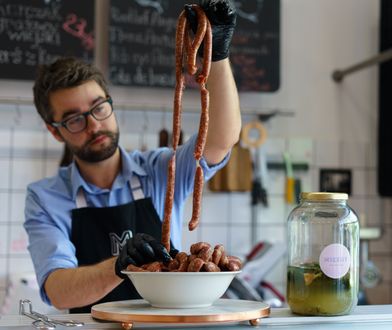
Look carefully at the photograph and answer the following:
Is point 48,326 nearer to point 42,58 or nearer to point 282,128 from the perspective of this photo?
point 42,58

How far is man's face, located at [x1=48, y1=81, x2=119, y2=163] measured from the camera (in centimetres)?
165

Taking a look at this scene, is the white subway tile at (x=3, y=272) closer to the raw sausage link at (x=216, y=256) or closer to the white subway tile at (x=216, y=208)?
the white subway tile at (x=216, y=208)

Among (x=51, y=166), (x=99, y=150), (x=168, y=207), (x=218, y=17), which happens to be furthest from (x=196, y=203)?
(x=51, y=166)

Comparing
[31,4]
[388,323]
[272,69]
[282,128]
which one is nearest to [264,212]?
[282,128]

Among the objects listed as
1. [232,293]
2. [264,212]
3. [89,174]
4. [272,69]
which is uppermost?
[272,69]

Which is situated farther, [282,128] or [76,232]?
[282,128]

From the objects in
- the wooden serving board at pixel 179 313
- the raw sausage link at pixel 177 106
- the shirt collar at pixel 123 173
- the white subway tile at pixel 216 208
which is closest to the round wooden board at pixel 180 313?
the wooden serving board at pixel 179 313

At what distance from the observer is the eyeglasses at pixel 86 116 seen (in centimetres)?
166

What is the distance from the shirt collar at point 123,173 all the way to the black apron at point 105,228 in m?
0.03

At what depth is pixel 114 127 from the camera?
1679 mm

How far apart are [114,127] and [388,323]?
0.83m

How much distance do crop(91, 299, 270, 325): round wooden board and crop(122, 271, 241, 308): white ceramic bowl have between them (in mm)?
13

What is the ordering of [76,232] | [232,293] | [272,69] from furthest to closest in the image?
[272,69] < [232,293] < [76,232]

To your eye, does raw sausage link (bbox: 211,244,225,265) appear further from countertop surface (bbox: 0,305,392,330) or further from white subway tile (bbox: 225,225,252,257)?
white subway tile (bbox: 225,225,252,257)
